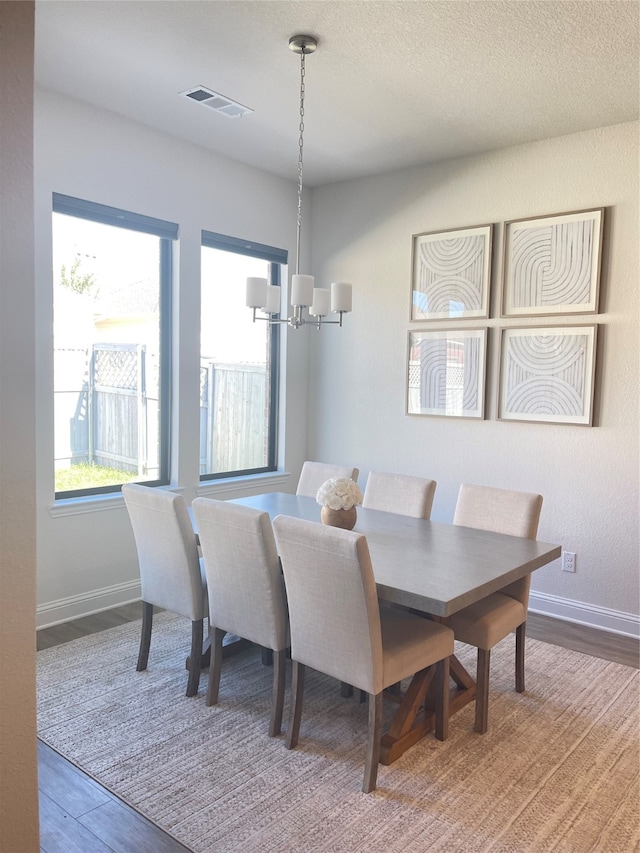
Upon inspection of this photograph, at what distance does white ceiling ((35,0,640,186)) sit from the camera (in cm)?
253

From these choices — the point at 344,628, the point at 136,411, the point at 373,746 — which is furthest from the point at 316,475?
the point at 373,746

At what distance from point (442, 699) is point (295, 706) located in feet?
1.91

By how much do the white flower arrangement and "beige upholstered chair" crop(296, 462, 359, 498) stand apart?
913 millimetres

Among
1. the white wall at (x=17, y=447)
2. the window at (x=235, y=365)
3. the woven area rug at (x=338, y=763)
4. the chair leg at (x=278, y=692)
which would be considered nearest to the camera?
the white wall at (x=17, y=447)

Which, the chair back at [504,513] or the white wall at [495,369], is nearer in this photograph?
the chair back at [504,513]

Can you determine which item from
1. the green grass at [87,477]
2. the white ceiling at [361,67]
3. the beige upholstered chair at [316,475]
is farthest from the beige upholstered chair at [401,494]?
the white ceiling at [361,67]

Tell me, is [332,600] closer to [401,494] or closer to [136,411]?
[401,494]

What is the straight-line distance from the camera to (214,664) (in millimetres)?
2684

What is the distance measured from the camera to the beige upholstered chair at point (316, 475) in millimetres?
3633

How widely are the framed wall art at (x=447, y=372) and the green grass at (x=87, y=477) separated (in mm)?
2042

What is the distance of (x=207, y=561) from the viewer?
262 cm

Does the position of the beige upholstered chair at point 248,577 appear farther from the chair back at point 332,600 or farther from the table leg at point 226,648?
the table leg at point 226,648

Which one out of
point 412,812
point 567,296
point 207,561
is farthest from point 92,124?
point 412,812

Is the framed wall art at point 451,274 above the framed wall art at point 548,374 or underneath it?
above
